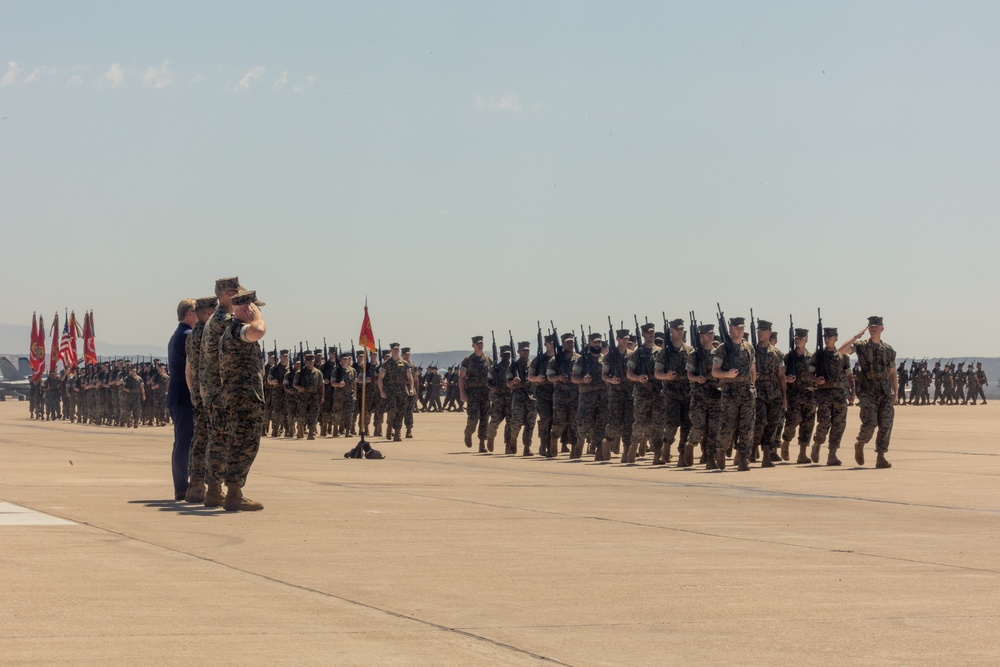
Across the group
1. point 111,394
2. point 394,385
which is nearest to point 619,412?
point 394,385

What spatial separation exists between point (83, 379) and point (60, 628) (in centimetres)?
4356

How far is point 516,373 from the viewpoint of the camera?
72.9 feet

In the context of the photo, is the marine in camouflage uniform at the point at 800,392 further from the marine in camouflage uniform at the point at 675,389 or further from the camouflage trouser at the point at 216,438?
the camouflage trouser at the point at 216,438

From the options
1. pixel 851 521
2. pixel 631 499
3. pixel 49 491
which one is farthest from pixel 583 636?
pixel 49 491

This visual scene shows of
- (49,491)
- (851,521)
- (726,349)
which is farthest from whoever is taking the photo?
(726,349)

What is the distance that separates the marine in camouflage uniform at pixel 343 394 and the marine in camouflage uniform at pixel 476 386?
6.29 metres

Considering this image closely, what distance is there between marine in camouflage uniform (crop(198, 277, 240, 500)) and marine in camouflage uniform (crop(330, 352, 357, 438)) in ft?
60.9

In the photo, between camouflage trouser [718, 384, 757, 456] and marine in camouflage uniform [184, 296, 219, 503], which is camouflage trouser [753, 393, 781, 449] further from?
marine in camouflage uniform [184, 296, 219, 503]

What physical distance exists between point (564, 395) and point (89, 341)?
34.8 meters

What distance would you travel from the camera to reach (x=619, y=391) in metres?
20.0

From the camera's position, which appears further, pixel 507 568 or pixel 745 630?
pixel 507 568

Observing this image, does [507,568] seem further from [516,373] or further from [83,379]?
[83,379]

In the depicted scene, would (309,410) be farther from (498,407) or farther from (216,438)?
(216,438)

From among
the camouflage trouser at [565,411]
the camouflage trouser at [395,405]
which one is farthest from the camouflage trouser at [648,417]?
the camouflage trouser at [395,405]
